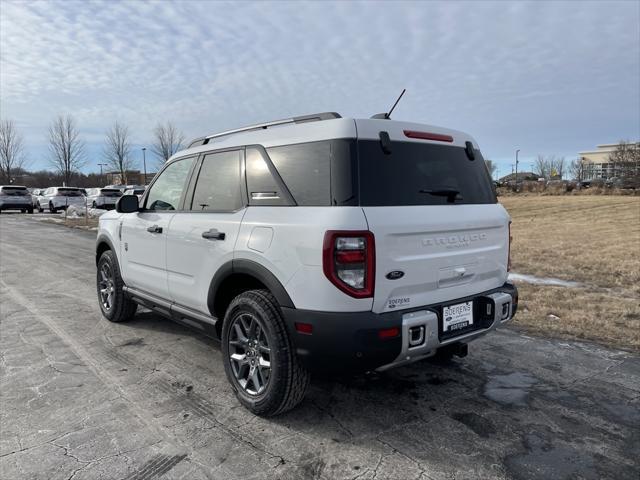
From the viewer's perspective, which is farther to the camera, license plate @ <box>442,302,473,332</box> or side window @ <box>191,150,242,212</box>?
side window @ <box>191,150,242,212</box>

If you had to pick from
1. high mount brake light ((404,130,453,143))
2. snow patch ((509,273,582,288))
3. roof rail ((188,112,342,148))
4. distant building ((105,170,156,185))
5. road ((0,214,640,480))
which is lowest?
road ((0,214,640,480))

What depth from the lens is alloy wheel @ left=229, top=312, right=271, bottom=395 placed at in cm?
322

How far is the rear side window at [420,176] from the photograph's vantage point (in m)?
2.91

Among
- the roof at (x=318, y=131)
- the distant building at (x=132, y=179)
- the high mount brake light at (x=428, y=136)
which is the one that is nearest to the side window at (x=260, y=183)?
the roof at (x=318, y=131)

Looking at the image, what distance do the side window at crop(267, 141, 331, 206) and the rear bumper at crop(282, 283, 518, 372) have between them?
27.8 inches

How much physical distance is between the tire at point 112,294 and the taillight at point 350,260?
11.2 ft

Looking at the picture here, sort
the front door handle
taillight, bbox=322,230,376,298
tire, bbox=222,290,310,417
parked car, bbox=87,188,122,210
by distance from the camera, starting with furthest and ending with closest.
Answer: parked car, bbox=87,188,122,210, the front door handle, tire, bbox=222,290,310,417, taillight, bbox=322,230,376,298

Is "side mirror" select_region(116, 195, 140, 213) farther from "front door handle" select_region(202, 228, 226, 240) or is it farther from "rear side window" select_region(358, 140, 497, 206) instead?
"rear side window" select_region(358, 140, 497, 206)

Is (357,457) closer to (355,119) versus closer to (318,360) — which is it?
(318,360)

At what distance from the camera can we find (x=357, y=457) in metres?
2.79

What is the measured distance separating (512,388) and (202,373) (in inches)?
99.4

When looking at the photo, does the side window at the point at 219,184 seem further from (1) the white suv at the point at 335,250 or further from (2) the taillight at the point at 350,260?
(2) the taillight at the point at 350,260

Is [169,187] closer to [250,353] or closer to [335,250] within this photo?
[250,353]

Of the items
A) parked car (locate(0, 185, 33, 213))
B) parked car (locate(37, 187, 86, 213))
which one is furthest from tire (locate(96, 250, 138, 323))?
parked car (locate(0, 185, 33, 213))
